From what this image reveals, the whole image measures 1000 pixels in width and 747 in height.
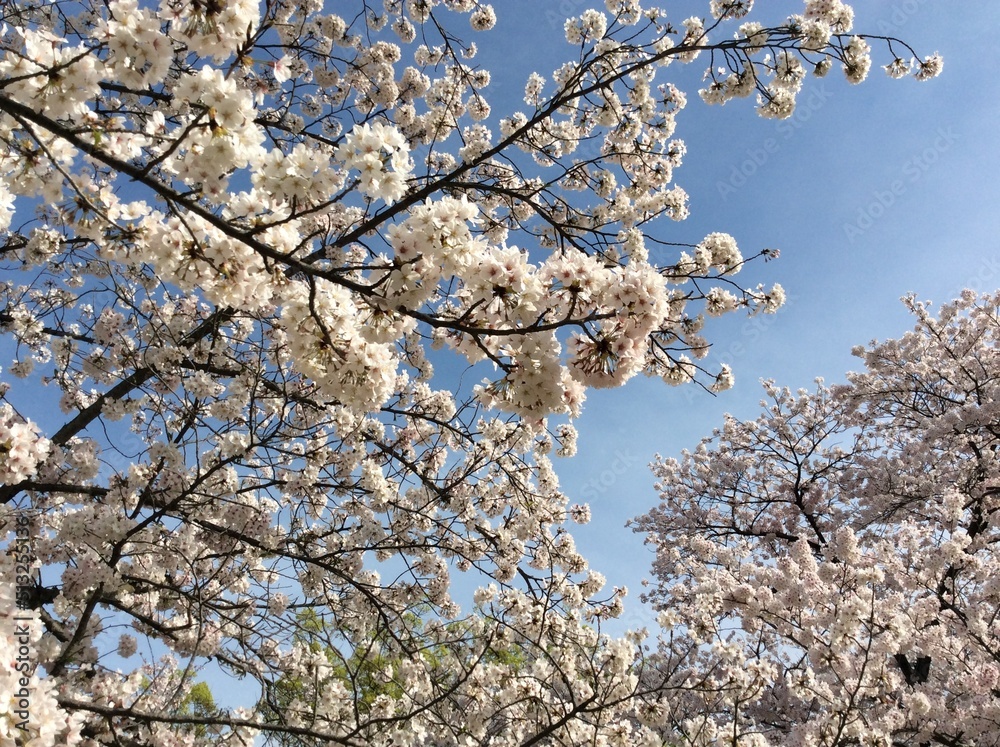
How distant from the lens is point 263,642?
19.9 ft

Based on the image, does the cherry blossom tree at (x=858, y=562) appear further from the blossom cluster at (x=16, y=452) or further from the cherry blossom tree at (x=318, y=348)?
the blossom cluster at (x=16, y=452)

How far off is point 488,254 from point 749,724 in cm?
1085

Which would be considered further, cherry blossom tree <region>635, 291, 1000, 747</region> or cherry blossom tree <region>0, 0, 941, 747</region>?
Result: cherry blossom tree <region>635, 291, 1000, 747</region>

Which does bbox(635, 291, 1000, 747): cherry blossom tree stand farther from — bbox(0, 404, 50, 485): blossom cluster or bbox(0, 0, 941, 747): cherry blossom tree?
bbox(0, 404, 50, 485): blossom cluster

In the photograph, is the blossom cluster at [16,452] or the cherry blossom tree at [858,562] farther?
the cherry blossom tree at [858,562]

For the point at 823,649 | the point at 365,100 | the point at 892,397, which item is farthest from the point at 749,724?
the point at 365,100

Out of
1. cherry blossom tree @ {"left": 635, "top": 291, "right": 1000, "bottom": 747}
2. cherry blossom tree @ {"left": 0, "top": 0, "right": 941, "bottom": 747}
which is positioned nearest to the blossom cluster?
cherry blossom tree @ {"left": 0, "top": 0, "right": 941, "bottom": 747}

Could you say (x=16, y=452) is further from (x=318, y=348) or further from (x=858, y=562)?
(x=858, y=562)

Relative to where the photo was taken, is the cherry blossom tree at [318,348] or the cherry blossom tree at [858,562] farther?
the cherry blossom tree at [858,562]

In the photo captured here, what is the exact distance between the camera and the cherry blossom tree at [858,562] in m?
6.06

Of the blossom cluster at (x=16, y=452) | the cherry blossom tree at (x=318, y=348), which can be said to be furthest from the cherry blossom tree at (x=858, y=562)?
the blossom cluster at (x=16, y=452)

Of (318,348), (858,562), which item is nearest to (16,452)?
(318,348)

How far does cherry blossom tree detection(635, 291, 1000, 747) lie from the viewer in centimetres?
606

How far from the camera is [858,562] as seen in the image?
8719mm
